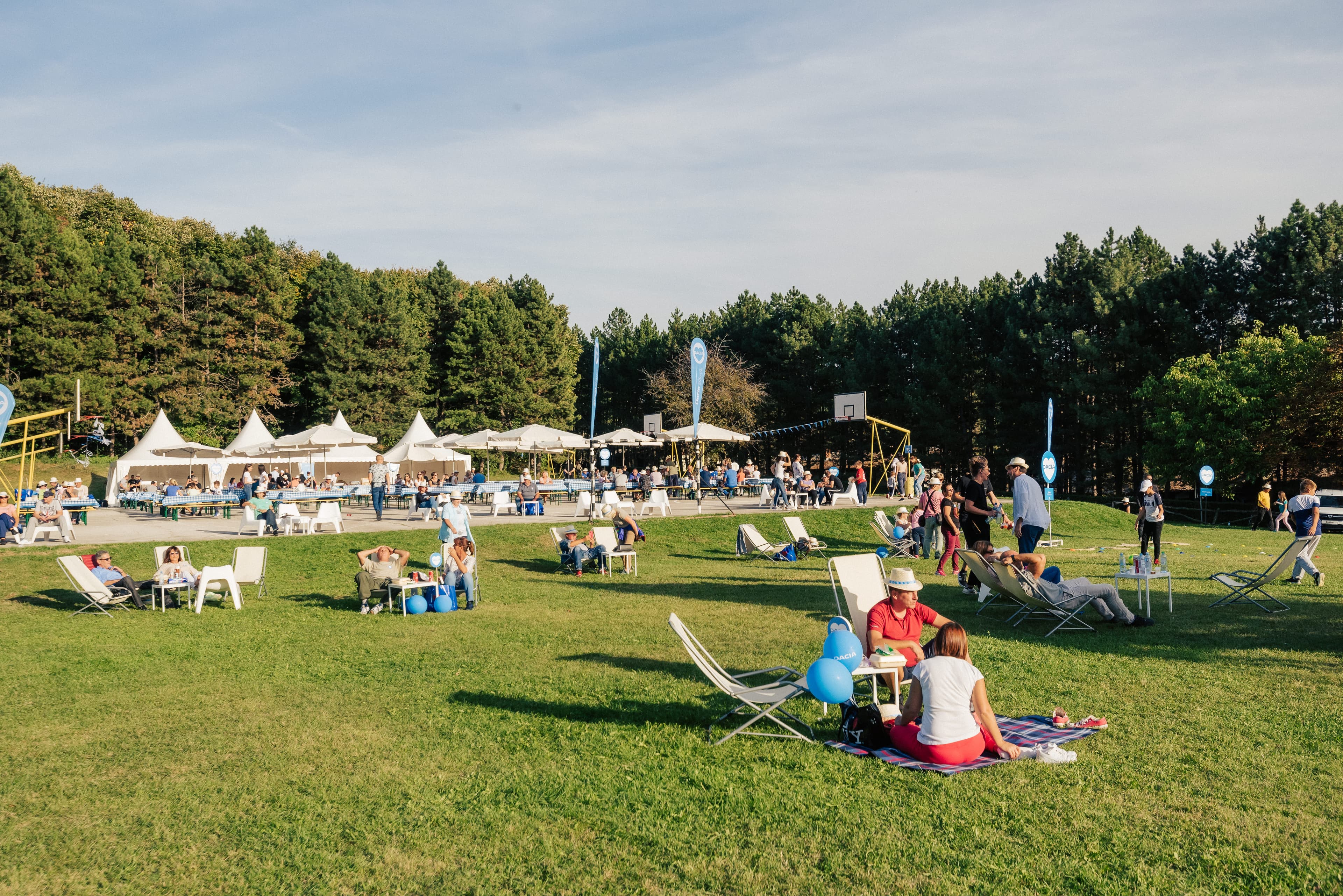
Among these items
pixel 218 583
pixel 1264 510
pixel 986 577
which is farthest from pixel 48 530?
pixel 1264 510

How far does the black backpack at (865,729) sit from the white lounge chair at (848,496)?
19.2m

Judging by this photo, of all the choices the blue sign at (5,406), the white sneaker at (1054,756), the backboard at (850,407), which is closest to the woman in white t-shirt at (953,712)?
the white sneaker at (1054,756)

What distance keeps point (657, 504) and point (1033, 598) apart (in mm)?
13620

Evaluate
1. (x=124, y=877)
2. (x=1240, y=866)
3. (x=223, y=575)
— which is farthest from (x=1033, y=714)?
(x=223, y=575)

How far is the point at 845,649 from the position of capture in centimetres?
600

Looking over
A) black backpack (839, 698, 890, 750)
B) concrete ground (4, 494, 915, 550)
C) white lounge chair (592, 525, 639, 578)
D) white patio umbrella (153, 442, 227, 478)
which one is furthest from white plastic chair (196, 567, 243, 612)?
white patio umbrella (153, 442, 227, 478)

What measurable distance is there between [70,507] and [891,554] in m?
19.1

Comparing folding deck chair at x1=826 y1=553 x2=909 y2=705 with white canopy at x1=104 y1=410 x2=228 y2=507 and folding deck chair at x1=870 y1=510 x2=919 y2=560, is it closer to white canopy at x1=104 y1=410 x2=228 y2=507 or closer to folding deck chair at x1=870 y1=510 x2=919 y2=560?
folding deck chair at x1=870 y1=510 x2=919 y2=560

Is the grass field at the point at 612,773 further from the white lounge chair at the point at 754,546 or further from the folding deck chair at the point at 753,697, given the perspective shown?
the white lounge chair at the point at 754,546

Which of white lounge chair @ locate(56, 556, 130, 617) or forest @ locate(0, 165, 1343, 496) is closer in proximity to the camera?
white lounge chair @ locate(56, 556, 130, 617)

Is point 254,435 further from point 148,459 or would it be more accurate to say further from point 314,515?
point 314,515

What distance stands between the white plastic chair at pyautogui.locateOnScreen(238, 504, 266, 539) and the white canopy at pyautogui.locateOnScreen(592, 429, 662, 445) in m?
12.0

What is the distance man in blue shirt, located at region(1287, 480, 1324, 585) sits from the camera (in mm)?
11789

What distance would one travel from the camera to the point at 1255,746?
5.25 metres
